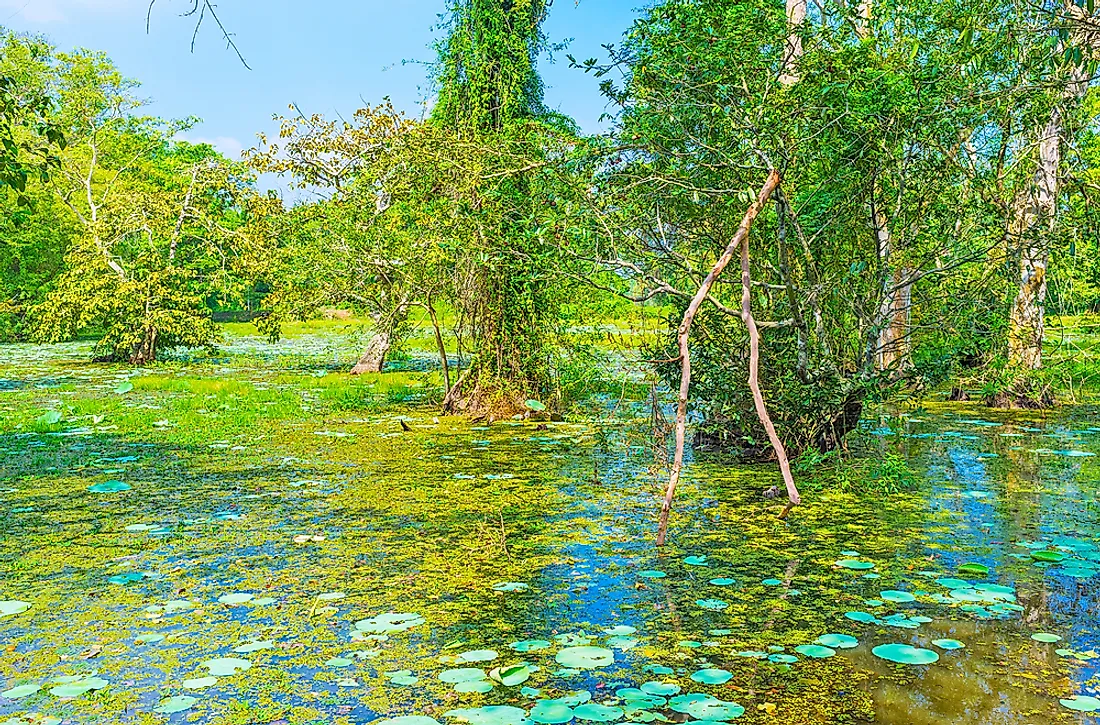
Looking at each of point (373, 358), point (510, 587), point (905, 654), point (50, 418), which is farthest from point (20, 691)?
point (373, 358)

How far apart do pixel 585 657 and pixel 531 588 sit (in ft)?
2.93

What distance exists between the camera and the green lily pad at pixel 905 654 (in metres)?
3.15

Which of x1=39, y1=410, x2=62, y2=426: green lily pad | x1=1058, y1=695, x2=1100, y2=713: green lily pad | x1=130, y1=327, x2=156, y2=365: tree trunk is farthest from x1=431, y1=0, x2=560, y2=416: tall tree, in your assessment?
x1=130, y1=327, x2=156, y2=365: tree trunk

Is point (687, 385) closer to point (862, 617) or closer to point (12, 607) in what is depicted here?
point (862, 617)

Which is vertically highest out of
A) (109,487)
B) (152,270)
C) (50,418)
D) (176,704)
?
(152,270)

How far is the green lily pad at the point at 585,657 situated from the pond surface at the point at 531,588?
0.05ft

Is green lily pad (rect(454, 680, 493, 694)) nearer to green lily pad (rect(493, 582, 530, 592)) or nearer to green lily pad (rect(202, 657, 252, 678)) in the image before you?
green lily pad (rect(202, 657, 252, 678))

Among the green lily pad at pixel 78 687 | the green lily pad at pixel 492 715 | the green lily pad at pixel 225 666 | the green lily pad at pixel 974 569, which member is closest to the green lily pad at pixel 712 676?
the green lily pad at pixel 492 715

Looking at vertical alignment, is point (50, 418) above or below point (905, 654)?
above

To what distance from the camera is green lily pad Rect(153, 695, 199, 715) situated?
2.80 m

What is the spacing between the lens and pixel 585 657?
125 inches

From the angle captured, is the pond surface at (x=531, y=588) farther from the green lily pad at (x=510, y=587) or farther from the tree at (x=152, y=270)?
the tree at (x=152, y=270)

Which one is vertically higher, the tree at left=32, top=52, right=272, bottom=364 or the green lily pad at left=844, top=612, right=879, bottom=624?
the tree at left=32, top=52, right=272, bottom=364

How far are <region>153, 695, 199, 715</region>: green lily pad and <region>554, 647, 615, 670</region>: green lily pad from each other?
1.08m
